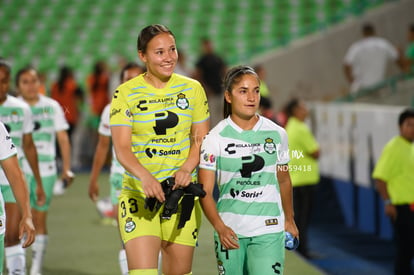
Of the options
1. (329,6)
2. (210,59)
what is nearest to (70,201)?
(210,59)

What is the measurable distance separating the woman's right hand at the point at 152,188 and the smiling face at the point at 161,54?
2.08ft

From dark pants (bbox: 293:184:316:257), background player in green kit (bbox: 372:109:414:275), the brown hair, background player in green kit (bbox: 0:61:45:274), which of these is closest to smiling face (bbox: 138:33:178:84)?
the brown hair

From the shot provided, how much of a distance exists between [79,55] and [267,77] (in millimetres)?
6353

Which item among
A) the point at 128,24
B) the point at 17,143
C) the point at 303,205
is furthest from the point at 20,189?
the point at 128,24

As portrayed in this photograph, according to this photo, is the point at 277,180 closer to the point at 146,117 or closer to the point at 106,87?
the point at 146,117

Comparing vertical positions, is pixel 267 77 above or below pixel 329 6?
below

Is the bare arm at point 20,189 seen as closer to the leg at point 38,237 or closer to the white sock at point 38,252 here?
the leg at point 38,237

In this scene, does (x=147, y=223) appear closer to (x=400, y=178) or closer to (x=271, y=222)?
(x=271, y=222)

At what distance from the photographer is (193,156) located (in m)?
4.97

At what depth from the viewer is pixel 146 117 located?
4.93 meters

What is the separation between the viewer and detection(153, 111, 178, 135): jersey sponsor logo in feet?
16.1

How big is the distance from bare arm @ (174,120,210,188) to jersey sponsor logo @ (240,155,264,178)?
26 centimetres

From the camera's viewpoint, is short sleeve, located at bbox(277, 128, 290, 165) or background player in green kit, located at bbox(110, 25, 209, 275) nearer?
background player in green kit, located at bbox(110, 25, 209, 275)

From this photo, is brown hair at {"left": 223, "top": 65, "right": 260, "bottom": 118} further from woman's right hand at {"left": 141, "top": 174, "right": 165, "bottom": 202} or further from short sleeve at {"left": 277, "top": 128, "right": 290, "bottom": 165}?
woman's right hand at {"left": 141, "top": 174, "right": 165, "bottom": 202}
